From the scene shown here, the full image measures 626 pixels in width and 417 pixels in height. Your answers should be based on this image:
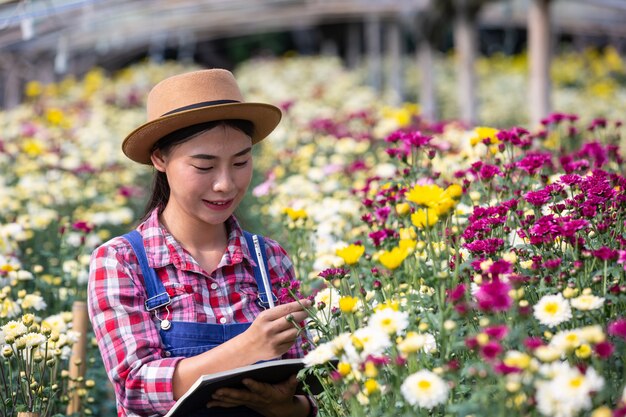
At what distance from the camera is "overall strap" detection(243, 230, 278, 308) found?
7.09 feet

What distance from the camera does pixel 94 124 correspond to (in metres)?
7.48

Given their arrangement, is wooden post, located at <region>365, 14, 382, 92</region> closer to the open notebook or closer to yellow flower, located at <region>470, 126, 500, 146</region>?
yellow flower, located at <region>470, 126, 500, 146</region>

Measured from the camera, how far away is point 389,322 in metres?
1.59

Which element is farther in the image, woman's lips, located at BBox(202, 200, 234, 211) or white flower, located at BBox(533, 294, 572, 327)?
woman's lips, located at BBox(202, 200, 234, 211)

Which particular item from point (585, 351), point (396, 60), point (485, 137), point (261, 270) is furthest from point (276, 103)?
point (585, 351)

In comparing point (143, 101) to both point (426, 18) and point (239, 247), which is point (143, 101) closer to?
point (426, 18)

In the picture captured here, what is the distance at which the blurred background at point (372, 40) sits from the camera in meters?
8.67

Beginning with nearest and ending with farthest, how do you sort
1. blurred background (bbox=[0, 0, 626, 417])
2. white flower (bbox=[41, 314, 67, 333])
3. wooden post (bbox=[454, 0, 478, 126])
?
white flower (bbox=[41, 314, 67, 333]) < blurred background (bbox=[0, 0, 626, 417]) < wooden post (bbox=[454, 0, 478, 126])

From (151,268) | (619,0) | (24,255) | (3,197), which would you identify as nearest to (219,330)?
(151,268)

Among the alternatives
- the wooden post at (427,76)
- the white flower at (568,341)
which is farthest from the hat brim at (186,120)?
the wooden post at (427,76)

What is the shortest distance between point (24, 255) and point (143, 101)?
735cm

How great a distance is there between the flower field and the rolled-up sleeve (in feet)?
0.92

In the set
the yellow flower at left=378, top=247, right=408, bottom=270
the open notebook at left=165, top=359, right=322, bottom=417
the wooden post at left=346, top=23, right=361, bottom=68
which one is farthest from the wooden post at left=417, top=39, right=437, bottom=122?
the yellow flower at left=378, top=247, right=408, bottom=270

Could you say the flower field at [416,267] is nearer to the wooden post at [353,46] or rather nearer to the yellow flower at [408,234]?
the yellow flower at [408,234]
